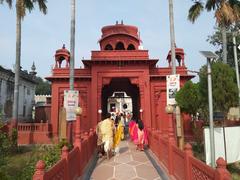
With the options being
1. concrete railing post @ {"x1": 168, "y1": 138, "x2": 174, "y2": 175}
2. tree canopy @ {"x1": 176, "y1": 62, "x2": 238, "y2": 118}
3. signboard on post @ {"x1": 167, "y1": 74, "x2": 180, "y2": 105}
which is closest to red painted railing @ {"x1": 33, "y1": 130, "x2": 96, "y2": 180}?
concrete railing post @ {"x1": 168, "y1": 138, "x2": 174, "y2": 175}

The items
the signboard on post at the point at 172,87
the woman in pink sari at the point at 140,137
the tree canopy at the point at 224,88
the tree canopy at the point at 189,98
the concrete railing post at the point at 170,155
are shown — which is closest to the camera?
the concrete railing post at the point at 170,155

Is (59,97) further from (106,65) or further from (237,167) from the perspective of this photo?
(237,167)

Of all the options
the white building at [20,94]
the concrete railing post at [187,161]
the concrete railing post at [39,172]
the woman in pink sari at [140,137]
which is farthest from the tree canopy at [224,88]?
the white building at [20,94]

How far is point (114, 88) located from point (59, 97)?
712 cm

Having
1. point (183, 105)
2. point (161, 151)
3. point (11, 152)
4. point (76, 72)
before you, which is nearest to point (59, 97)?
point (76, 72)

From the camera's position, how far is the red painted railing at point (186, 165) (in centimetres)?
416

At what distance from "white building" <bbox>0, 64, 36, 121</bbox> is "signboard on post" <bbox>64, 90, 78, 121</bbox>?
1070 centimetres

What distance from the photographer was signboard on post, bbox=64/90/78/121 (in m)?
12.8

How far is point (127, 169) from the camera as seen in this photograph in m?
9.45

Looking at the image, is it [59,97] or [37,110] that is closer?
[59,97]

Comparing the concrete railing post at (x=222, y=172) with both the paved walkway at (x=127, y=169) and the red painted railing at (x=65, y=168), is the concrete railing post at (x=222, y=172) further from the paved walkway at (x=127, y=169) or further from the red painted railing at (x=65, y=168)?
the paved walkway at (x=127, y=169)

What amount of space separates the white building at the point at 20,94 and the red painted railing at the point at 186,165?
16107mm

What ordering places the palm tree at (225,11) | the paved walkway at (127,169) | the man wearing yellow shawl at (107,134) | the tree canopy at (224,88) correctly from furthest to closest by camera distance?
the palm tree at (225,11)
the man wearing yellow shawl at (107,134)
the tree canopy at (224,88)
the paved walkway at (127,169)

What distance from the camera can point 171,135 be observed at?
888 cm
